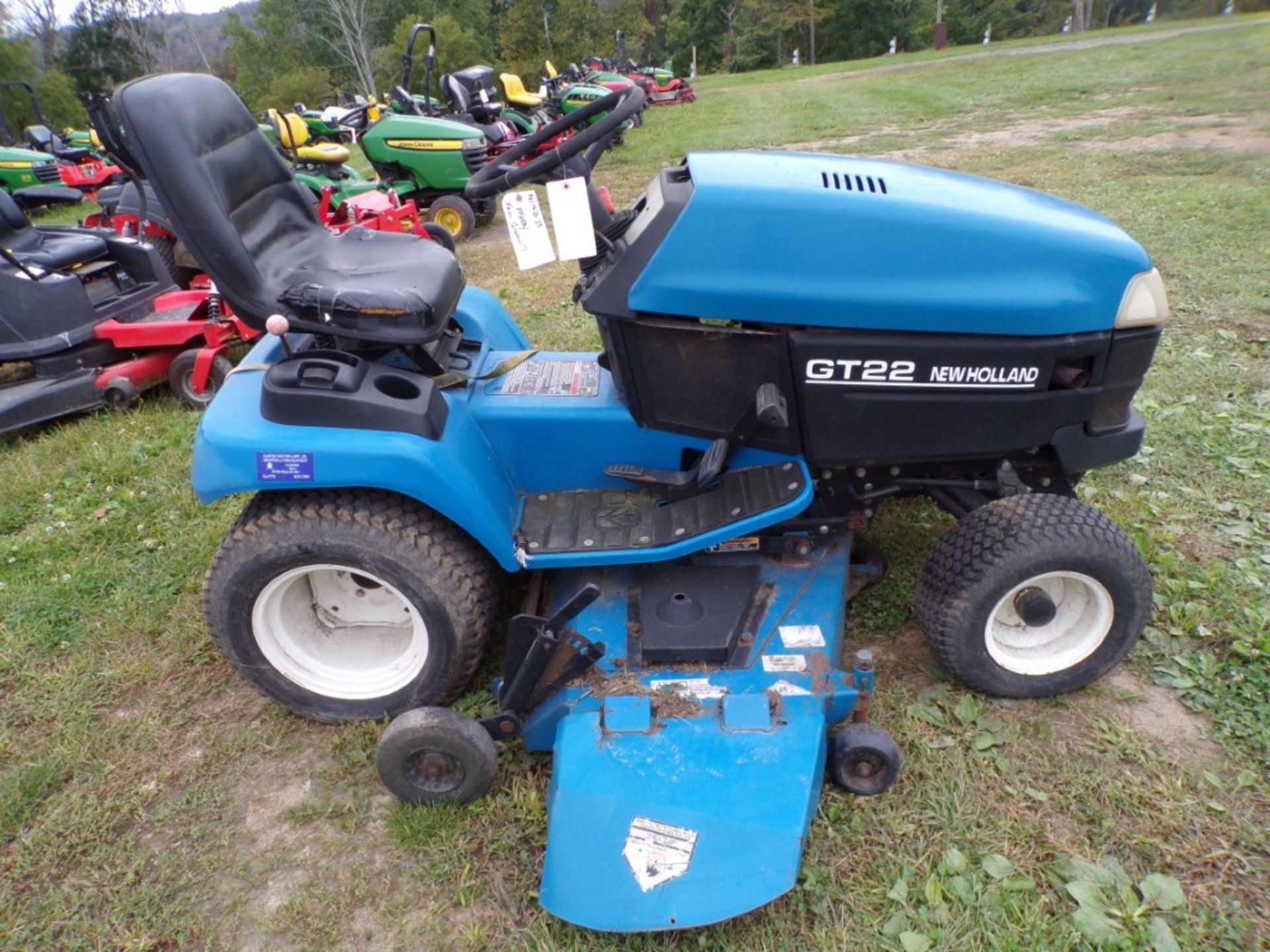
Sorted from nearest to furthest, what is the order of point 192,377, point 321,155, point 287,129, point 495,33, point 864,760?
1. point 864,760
2. point 192,377
3. point 287,129
4. point 321,155
5. point 495,33

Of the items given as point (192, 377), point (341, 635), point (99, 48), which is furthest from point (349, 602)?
point (99, 48)

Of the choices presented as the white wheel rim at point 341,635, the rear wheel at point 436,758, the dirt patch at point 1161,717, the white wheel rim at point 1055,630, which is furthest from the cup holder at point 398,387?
the dirt patch at point 1161,717

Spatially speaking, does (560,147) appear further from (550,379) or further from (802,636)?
(802,636)

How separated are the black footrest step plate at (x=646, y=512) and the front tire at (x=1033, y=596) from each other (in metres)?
0.50

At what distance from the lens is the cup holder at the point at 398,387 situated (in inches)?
90.0

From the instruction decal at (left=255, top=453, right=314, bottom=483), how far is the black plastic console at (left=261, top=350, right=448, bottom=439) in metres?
0.10

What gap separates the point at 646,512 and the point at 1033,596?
1035mm

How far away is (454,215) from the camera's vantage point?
7727mm

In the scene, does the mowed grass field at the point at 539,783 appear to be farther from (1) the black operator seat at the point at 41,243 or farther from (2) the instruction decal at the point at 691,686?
(1) the black operator seat at the point at 41,243

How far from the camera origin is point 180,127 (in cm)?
230

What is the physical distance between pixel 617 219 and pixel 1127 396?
1.42 m

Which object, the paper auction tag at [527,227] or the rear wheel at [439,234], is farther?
the rear wheel at [439,234]

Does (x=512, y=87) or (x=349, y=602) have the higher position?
(x=349, y=602)

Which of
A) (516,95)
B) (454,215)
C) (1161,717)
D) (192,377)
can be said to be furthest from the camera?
(516,95)
